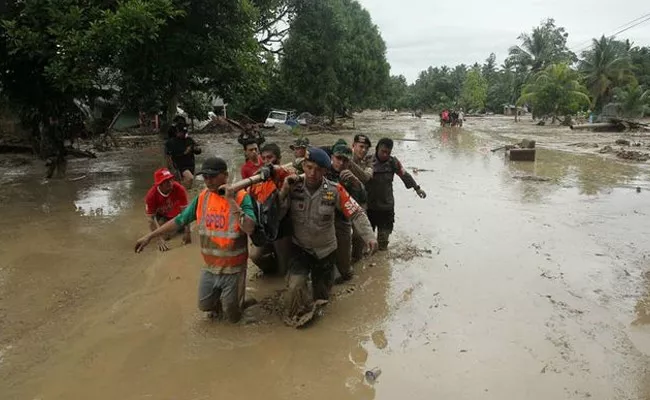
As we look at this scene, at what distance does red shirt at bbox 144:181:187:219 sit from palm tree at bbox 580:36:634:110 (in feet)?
145

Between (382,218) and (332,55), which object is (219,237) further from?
(332,55)

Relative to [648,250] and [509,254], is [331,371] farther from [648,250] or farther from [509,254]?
[648,250]

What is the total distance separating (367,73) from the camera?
33.3 m

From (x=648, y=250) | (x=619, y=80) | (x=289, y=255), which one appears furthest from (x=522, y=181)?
(x=619, y=80)

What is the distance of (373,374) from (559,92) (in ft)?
128

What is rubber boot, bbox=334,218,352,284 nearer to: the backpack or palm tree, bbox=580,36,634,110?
the backpack

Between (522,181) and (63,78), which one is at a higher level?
(63,78)

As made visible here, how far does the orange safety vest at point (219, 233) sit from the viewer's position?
3877 millimetres

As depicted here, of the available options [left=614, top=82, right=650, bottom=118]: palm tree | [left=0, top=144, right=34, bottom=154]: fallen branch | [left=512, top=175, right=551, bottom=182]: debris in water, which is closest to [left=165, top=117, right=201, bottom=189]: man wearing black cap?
[left=512, top=175, right=551, bottom=182]: debris in water

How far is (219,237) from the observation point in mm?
3914

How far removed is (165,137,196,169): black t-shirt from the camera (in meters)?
8.64

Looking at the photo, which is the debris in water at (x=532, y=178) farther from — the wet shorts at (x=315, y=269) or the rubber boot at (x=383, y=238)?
the wet shorts at (x=315, y=269)

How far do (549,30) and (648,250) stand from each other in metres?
56.7

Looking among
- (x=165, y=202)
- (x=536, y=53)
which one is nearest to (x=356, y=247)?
(x=165, y=202)
